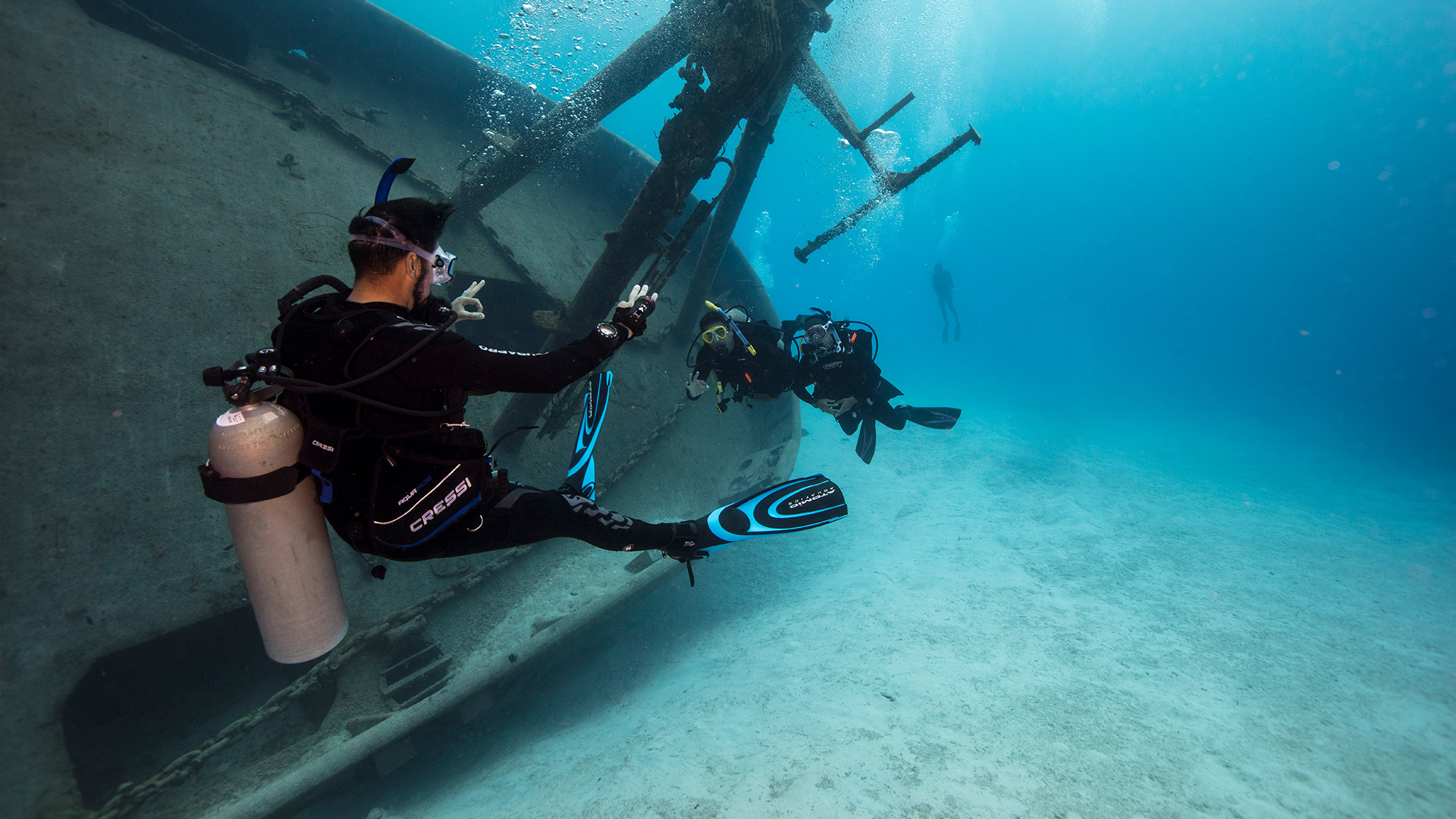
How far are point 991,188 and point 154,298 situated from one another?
14148cm

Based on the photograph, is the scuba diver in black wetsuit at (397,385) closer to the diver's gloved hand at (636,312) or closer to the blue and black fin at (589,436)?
the diver's gloved hand at (636,312)

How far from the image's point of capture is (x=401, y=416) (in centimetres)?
187

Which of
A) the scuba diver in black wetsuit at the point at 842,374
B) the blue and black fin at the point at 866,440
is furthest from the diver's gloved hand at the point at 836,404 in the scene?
the blue and black fin at the point at 866,440

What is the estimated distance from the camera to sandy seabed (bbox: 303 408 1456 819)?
3186 mm

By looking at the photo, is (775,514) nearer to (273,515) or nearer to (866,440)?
(273,515)

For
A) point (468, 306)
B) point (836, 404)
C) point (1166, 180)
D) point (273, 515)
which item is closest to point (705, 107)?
point (468, 306)

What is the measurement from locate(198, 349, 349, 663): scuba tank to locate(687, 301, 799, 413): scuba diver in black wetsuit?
11.1ft

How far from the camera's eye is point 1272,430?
3077 centimetres

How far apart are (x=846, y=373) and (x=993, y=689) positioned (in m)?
3.28

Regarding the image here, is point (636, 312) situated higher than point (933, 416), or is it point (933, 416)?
point (933, 416)

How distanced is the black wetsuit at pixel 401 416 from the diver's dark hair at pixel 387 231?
168mm

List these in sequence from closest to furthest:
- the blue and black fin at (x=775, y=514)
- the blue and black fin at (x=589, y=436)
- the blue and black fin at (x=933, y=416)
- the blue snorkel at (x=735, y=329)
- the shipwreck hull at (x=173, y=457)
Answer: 1. the shipwreck hull at (x=173, y=457)
2. the blue and black fin at (x=775, y=514)
3. the blue and black fin at (x=589, y=436)
4. the blue snorkel at (x=735, y=329)
5. the blue and black fin at (x=933, y=416)

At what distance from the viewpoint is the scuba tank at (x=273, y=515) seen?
1747mm

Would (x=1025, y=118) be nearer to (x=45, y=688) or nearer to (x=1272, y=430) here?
(x=1272, y=430)
